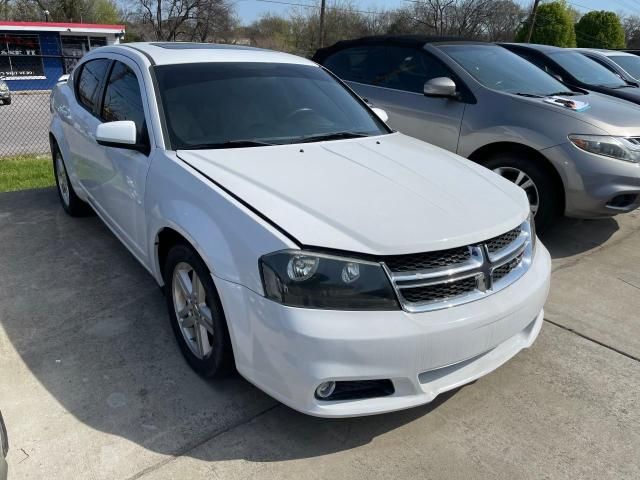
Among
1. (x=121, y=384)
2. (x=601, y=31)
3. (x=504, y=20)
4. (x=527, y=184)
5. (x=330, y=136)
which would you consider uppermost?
(x=504, y=20)

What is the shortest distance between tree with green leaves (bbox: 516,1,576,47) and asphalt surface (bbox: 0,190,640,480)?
40.1 m

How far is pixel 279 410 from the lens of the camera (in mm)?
2537

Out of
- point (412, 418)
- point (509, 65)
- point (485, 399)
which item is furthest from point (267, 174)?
point (509, 65)

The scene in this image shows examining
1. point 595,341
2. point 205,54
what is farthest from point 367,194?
point 595,341

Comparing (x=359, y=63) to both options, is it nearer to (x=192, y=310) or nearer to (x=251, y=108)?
(x=251, y=108)

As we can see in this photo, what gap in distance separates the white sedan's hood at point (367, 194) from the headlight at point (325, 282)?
0.07 m

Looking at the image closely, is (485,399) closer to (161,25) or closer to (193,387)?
(193,387)

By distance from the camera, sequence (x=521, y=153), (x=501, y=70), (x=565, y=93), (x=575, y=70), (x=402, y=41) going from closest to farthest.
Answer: (x=521, y=153), (x=565, y=93), (x=501, y=70), (x=402, y=41), (x=575, y=70)

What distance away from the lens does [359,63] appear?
6.01 m

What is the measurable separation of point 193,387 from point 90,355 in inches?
26.4

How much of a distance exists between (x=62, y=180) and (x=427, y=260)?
13.3 feet

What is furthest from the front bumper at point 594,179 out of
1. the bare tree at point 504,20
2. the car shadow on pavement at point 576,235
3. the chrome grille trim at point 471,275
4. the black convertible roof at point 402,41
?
the bare tree at point 504,20

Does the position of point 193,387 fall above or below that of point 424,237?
below

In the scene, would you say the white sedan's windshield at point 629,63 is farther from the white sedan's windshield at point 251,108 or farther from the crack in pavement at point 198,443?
the crack in pavement at point 198,443
